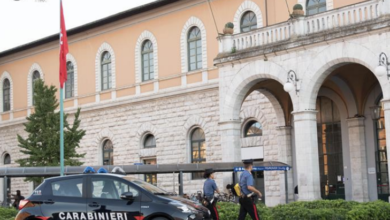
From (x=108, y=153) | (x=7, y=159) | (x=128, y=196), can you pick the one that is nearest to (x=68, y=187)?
(x=128, y=196)

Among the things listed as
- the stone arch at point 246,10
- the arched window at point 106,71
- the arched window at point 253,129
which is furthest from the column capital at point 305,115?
the arched window at point 106,71

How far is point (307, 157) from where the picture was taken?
25.0m

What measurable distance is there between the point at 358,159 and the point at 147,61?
577 inches

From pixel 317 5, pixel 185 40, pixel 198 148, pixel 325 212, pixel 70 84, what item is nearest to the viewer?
pixel 325 212

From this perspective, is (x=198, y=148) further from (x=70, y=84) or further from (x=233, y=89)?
(x=70, y=84)

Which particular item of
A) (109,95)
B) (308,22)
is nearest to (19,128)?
(109,95)

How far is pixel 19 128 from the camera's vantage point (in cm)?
4847

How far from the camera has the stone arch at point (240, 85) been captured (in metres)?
27.0

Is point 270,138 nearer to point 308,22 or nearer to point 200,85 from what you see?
point 200,85

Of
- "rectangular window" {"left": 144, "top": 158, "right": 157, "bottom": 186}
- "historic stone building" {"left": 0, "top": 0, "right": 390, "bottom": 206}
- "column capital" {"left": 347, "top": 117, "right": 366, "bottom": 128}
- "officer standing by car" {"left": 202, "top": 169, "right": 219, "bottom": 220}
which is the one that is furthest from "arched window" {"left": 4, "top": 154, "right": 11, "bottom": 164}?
"officer standing by car" {"left": 202, "top": 169, "right": 219, "bottom": 220}

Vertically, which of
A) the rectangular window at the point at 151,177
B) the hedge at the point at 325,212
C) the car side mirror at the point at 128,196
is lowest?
the hedge at the point at 325,212

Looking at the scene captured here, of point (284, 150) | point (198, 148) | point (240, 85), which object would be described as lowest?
point (284, 150)

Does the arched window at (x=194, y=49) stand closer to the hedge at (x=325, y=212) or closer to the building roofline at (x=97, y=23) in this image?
the building roofline at (x=97, y=23)

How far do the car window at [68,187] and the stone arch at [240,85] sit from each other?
42.4 ft
